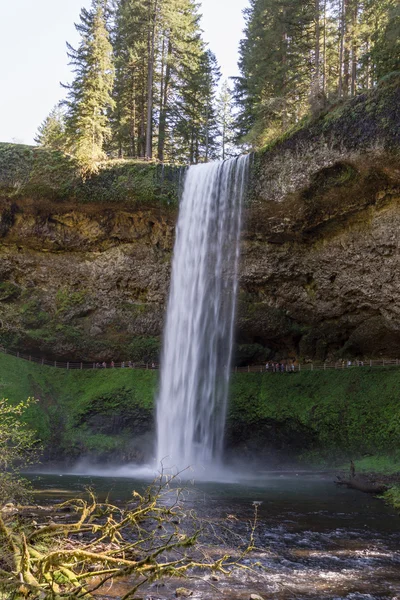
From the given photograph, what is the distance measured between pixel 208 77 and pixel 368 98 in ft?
70.4

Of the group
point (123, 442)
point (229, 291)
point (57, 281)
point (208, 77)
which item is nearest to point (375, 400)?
point (229, 291)

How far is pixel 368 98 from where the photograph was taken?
2291 centimetres

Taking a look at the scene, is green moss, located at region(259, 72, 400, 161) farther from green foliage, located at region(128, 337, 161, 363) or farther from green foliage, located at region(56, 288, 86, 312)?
green foliage, located at region(56, 288, 86, 312)

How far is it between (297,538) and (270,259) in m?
19.3

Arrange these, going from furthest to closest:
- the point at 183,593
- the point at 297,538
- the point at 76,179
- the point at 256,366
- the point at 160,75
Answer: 1. the point at 160,75
2. the point at 256,366
3. the point at 76,179
4. the point at 297,538
5. the point at 183,593

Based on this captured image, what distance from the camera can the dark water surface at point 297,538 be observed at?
8.60 metres

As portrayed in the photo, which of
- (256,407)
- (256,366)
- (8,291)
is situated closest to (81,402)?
(8,291)

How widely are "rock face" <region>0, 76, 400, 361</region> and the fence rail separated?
0.59 meters

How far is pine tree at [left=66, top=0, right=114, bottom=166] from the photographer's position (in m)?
31.1

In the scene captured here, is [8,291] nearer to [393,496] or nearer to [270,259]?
[270,259]

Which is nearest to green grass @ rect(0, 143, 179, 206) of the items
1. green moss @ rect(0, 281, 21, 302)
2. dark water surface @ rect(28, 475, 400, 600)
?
green moss @ rect(0, 281, 21, 302)

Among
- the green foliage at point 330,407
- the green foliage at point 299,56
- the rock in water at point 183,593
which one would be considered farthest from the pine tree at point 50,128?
the rock in water at point 183,593

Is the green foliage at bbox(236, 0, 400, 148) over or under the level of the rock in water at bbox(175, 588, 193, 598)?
over

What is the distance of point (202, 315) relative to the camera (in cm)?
2894
